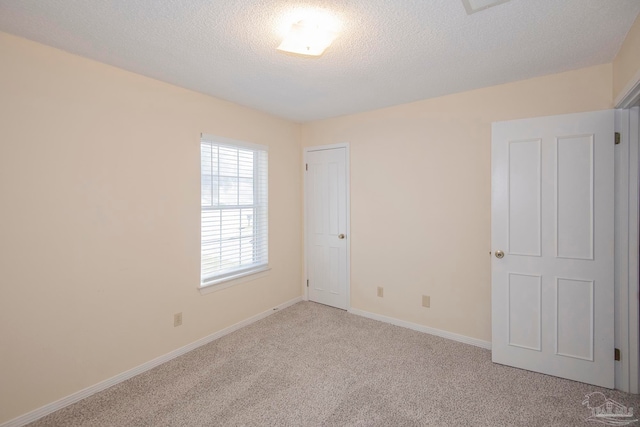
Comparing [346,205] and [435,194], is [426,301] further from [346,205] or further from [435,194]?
[346,205]

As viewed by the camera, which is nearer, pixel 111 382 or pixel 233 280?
pixel 111 382

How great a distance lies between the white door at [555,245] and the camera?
7.22ft

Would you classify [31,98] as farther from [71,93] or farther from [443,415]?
[443,415]

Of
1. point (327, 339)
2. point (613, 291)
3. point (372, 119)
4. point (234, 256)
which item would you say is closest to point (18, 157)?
point (234, 256)

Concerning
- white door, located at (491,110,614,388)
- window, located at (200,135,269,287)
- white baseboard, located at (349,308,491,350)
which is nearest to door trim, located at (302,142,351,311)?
white baseboard, located at (349,308,491,350)

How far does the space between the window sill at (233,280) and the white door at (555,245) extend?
2.42 metres

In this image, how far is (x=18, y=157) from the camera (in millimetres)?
1884

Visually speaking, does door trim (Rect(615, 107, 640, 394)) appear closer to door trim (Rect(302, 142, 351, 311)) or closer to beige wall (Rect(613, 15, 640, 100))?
beige wall (Rect(613, 15, 640, 100))

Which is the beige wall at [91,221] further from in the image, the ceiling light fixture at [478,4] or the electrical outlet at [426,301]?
the ceiling light fixture at [478,4]

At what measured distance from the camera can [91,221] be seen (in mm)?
2203

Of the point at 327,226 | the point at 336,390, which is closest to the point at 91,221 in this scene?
the point at 336,390

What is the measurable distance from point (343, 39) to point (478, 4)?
766 mm

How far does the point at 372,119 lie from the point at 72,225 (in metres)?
2.99

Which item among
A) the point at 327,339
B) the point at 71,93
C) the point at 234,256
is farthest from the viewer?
the point at 234,256
